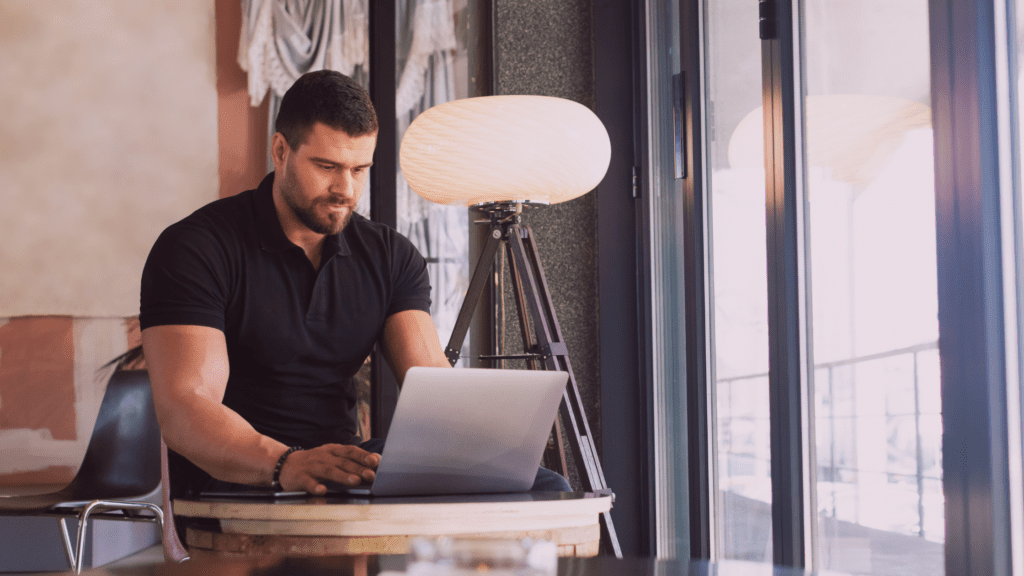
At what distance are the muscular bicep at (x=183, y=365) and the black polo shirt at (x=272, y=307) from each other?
0.02 meters

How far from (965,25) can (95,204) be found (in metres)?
3.51

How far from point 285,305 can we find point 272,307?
2cm

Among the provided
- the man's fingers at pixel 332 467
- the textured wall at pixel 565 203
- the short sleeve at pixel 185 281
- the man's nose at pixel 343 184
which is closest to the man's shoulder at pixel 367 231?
the man's nose at pixel 343 184

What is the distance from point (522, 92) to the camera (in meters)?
3.02

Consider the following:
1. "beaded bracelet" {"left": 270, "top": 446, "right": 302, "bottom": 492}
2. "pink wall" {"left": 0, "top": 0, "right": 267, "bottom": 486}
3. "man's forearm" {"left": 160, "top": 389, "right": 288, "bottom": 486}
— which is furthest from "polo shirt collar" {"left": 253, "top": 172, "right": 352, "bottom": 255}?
"pink wall" {"left": 0, "top": 0, "right": 267, "bottom": 486}

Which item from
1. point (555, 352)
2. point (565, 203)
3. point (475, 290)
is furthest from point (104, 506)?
point (565, 203)

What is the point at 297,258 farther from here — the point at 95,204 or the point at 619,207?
the point at 95,204

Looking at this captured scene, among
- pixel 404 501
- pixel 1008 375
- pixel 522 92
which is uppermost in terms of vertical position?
pixel 522 92

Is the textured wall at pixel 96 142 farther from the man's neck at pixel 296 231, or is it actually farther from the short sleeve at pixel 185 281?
the short sleeve at pixel 185 281

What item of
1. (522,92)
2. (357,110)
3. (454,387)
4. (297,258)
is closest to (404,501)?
(454,387)

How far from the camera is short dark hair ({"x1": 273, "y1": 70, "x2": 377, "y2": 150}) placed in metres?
1.59

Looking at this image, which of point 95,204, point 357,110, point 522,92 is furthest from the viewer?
point 95,204

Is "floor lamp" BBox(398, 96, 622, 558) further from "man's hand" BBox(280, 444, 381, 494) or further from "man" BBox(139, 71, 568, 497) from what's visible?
"man's hand" BBox(280, 444, 381, 494)

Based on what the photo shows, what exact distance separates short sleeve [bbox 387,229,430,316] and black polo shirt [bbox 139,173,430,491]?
34 millimetres
